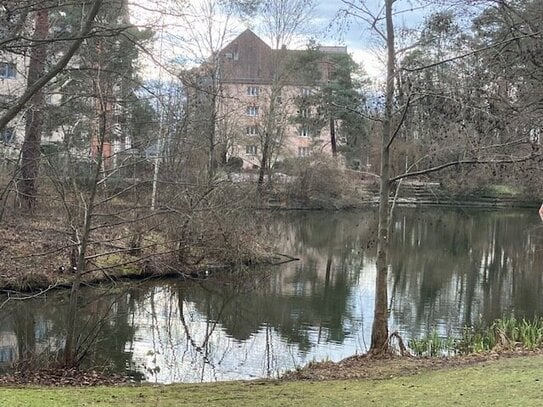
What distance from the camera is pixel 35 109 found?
9.12 m

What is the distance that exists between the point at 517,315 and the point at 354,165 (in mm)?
33855

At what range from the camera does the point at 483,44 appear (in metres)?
9.16

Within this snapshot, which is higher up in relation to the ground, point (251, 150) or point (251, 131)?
point (251, 131)

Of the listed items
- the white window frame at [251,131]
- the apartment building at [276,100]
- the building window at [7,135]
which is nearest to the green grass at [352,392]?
the building window at [7,135]

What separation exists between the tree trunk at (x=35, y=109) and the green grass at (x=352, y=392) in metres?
3.52

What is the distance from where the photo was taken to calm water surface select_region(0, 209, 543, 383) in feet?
40.0

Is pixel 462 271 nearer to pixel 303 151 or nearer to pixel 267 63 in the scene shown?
pixel 267 63

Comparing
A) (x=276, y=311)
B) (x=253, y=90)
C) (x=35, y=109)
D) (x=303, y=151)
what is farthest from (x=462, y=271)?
(x=253, y=90)

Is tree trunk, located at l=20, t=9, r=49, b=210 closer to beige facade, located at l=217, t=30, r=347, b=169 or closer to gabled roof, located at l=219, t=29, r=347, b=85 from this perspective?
gabled roof, located at l=219, t=29, r=347, b=85

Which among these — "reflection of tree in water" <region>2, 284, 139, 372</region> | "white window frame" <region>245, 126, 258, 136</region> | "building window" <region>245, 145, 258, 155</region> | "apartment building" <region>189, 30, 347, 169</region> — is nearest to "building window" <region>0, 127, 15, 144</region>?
"reflection of tree in water" <region>2, 284, 139, 372</region>

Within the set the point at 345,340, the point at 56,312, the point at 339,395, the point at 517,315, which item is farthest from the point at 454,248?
the point at 339,395

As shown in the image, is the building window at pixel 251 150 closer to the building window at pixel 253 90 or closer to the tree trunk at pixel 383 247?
the building window at pixel 253 90

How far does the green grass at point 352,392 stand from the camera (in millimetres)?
6289

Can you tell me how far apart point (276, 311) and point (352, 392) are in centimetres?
947
